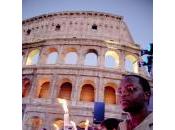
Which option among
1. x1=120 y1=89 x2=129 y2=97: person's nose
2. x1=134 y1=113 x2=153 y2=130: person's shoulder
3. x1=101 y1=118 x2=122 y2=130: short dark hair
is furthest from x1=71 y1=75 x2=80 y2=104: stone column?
x1=134 y1=113 x2=153 y2=130: person's shoulder

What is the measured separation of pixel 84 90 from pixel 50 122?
1431 millimetres

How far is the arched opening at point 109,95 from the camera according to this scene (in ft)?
23.5

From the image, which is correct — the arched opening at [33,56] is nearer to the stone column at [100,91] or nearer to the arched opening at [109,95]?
the stone column at [100,91]

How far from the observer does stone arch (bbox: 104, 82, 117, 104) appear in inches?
283

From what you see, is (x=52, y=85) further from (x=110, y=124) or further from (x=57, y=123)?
(x=110, y=124)

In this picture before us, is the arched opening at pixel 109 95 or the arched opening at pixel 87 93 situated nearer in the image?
the arched opening at pixel 109 95

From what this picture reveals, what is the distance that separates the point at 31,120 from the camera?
7.68 metres

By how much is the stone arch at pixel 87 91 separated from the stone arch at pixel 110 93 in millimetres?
325

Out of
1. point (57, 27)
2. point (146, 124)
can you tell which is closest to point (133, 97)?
point (146, 124)

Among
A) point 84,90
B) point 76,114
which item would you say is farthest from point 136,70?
point 84,90

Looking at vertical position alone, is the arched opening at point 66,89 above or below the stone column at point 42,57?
below

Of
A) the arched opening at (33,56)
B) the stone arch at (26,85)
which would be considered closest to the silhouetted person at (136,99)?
the stone arch at (26,85)

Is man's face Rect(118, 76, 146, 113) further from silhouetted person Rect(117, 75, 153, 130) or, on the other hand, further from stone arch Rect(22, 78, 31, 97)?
stone arch Rect(22, 78, 31, 97)
